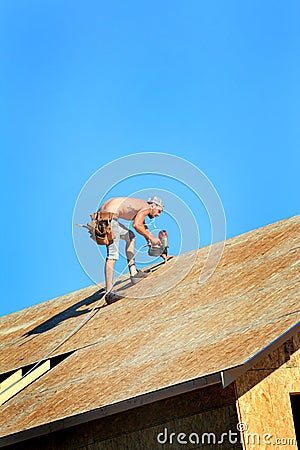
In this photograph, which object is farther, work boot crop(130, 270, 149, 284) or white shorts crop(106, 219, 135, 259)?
work boot crop(130, 270, 149, 284)

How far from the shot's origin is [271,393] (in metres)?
7.06

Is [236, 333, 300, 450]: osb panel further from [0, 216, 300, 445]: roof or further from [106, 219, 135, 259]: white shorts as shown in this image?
[106, 219, 135, 259]: white shorts

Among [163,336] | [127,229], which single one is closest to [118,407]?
[163,336]

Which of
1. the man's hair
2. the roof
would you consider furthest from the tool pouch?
the roof

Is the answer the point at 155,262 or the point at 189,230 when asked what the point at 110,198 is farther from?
the point at 155,262

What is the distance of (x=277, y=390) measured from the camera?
711 cm

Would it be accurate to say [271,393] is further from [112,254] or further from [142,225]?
[112,254]

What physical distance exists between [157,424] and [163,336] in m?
1.19

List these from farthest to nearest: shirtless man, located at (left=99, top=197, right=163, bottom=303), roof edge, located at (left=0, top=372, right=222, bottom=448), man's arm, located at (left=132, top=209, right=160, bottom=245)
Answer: man's arm, located at (left=132, top=209, right=160, bottom=245)
shirtless man, located at (left=99, top=197, right=163, bottom=303)
roof edge, located at (left=0, top=372, right=222, bottom=448)

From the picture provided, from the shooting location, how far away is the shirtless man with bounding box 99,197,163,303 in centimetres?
1041

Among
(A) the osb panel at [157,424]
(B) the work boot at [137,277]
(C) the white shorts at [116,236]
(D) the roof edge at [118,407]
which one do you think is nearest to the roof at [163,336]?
(D) the roof edge at [118,407]

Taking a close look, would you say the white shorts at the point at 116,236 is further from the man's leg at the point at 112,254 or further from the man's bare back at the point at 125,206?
the man's bare back at the point at 125,206

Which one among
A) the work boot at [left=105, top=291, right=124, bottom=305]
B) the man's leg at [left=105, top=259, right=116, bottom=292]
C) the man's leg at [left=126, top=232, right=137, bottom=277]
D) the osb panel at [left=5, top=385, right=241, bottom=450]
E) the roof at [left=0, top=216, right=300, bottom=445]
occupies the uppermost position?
the man's leg at [left=126, top=232, right=137, bottom=277]

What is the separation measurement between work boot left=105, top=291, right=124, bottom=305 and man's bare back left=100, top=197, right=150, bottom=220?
1115 mm
